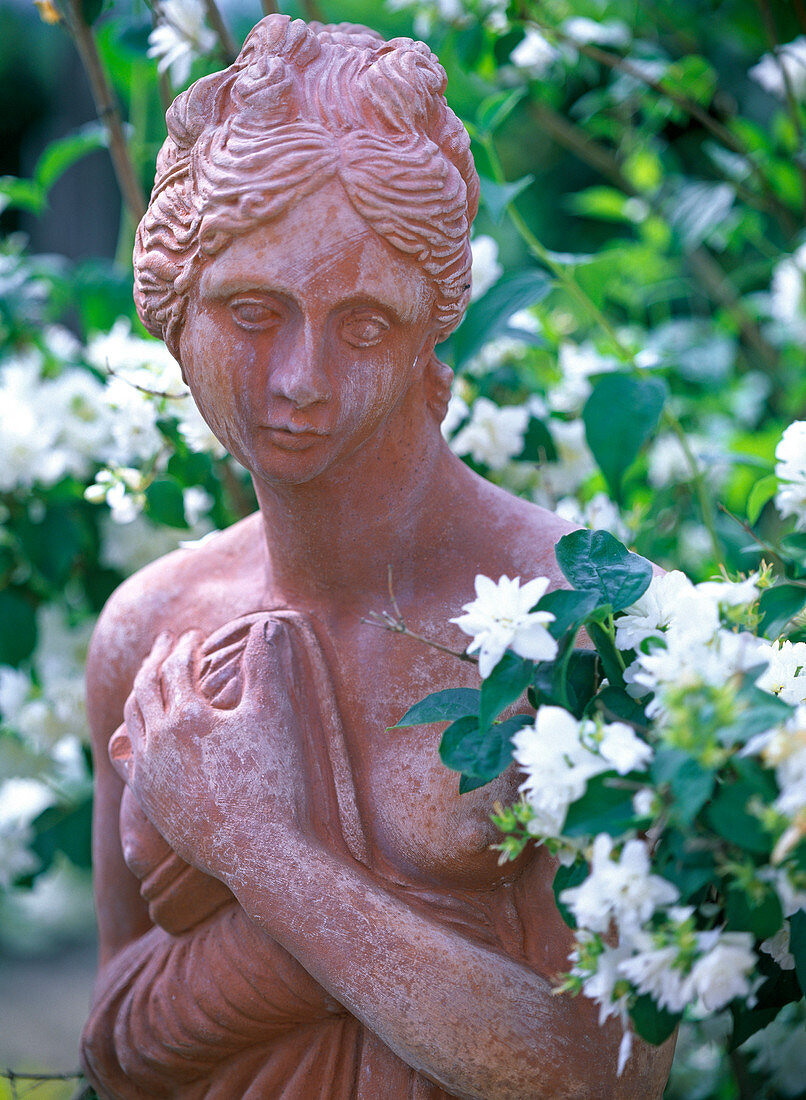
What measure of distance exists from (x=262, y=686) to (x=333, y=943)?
0.81ft

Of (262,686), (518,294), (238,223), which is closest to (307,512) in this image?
(262,686)

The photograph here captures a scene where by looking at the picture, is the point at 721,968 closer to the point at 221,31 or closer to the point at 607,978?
the point at 607,978

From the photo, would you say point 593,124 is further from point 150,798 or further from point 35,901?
point 35,901

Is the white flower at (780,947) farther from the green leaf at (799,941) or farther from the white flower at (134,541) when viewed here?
the white flower at (134,541)

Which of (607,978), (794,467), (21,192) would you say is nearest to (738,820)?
(607,978)

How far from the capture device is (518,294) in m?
1.57

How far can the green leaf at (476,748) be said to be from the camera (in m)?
0.90

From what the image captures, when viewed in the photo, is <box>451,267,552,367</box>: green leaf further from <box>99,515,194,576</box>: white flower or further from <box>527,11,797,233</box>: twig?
<box>99,515,194,576</box>: white flower

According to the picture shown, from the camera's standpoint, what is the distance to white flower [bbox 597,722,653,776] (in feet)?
2.59

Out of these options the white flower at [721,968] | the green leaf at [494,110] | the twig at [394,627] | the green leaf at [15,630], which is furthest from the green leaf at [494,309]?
the white flower at [721,968]

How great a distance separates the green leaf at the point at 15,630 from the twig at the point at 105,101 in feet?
2.14

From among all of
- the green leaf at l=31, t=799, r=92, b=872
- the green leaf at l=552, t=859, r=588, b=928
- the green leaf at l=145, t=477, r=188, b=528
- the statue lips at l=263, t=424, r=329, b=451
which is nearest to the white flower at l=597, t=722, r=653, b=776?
the green leaf at l=552, t=859, r=588, b=928

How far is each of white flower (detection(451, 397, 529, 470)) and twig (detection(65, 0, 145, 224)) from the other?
603 millimetres

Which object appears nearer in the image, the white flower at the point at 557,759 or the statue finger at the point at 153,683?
the white flower at the point at 557,759
